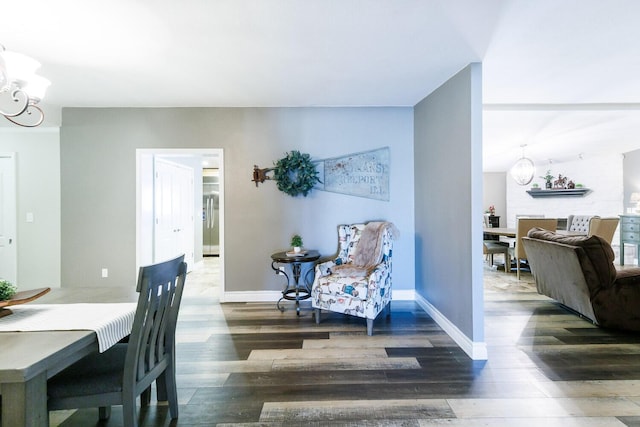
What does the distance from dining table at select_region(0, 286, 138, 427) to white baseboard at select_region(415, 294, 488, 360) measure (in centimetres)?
247

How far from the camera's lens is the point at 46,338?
48.5 inches

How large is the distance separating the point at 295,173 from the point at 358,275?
1.50 metres

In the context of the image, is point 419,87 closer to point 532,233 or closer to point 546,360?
point 532,233

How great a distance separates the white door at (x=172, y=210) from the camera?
4516 millimetres

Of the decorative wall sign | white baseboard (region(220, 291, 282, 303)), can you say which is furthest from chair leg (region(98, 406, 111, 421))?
the decorative wall sign

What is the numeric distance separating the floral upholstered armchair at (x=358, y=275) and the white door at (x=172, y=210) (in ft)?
8.95

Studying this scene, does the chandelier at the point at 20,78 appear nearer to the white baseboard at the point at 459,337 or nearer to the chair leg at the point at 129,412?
the chair leg at the point at 129,412

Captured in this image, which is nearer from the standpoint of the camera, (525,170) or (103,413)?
(103,413)

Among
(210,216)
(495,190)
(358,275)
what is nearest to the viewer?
(358,275)

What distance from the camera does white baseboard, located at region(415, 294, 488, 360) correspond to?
2.44 m

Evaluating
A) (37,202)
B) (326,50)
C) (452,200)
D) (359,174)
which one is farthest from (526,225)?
(37,202)

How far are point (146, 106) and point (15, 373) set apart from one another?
141 inches

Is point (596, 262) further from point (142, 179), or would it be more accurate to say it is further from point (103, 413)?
point (142, 179)

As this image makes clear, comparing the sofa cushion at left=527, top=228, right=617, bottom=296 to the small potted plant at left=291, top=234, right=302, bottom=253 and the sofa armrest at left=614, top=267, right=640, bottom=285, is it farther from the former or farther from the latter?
the small potted plant at left=291, top=234, right=302, bottom=253
